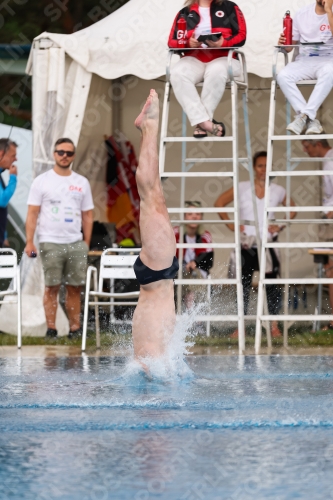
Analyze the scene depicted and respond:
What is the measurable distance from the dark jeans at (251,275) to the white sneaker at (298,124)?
2088mm

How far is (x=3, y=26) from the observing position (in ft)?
56.3

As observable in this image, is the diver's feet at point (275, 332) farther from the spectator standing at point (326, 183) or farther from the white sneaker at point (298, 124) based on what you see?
the white sneaker at point (298, 124)

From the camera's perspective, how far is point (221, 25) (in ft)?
26.8

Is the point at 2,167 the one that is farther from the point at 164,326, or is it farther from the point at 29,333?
the point at 164,326

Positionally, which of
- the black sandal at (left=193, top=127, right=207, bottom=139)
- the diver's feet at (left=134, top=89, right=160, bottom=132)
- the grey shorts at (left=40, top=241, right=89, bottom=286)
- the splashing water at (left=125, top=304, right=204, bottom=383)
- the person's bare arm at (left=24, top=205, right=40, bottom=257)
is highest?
the black sandal at (left=193, top=127, right=207, bottom=139)

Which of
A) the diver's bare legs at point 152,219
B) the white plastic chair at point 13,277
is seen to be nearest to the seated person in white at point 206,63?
the white plastic chair at point 13,277

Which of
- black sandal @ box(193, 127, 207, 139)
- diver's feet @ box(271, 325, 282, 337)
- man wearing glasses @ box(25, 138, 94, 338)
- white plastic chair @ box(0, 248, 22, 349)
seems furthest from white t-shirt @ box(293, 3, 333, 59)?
white plastic chair @ box(0, 248, 22, 349)

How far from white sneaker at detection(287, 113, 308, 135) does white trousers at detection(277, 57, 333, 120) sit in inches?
2.0

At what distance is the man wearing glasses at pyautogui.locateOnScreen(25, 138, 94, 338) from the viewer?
932 centimetres

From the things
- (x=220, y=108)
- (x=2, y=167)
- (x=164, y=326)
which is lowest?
(x=164, y=326)

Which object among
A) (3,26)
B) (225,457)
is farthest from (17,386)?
(3,26)

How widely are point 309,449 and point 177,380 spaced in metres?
1.94

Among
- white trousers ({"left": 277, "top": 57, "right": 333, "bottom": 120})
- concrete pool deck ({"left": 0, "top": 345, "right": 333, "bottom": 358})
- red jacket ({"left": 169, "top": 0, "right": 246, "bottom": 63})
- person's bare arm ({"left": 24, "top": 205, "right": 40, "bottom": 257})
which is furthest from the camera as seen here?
person's bare arm ({"left": 24, "top": 205, "right": 40, "bottom": 257})

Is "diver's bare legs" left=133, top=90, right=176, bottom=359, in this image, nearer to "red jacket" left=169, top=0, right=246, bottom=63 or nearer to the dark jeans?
"red jacket" left=169, top=0, right=246, bottom=63
